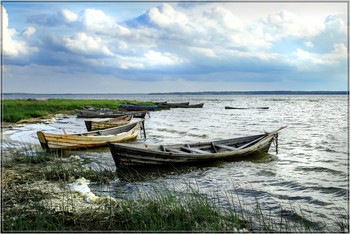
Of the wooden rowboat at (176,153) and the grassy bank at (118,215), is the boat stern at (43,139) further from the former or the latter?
the grassy bank at (118,215)

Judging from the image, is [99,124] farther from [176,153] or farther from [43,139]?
[176,153]

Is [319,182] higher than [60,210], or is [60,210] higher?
[60,210]

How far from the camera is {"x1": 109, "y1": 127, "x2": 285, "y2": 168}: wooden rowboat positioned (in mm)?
12076

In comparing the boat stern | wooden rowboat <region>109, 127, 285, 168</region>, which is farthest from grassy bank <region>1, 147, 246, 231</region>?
the boat stern

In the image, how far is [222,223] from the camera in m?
6.09

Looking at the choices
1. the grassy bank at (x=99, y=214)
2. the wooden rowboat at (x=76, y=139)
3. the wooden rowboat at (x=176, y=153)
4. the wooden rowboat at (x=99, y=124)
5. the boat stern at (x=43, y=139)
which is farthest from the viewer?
the wooden rowboat at (x=99, y=124)

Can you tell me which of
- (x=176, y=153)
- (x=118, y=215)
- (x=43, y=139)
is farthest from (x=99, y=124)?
(x=118, y=215)

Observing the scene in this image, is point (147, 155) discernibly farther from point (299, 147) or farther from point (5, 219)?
point (299, 147)

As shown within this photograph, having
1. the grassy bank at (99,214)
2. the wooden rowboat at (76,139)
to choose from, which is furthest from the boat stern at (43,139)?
the grassy bank at (99,214)

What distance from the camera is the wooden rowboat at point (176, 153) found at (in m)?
12.1

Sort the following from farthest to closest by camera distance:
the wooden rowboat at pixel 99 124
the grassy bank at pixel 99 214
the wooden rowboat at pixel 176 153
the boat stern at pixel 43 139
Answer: the wooden rowboat at pixel 99 124, the boat stern at pixel 43 139, the wooden rowboat at pixel 176 153, the grassy bank at pixel 99 214

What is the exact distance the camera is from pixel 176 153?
12.6 m

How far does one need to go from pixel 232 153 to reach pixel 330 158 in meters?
5.09

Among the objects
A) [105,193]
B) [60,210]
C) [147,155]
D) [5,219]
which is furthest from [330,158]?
[5,219]
